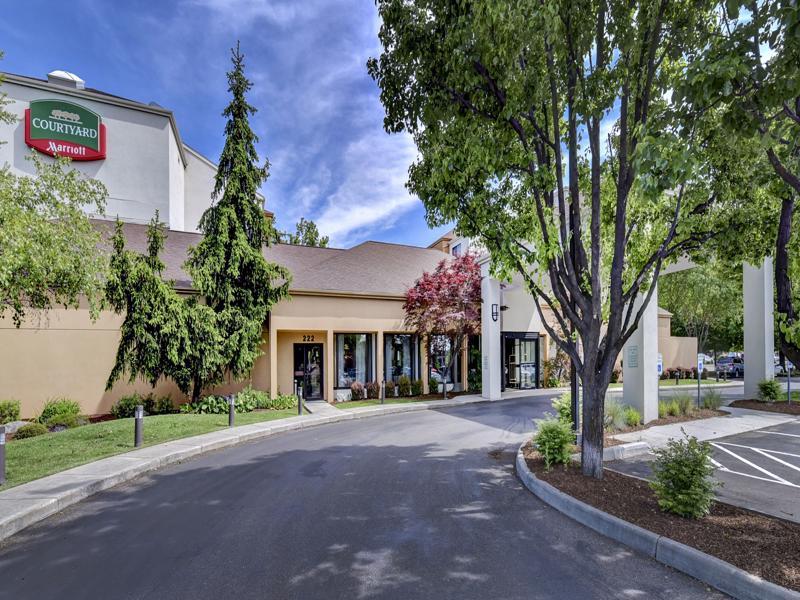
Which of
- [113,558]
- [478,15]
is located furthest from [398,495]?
[478,15]

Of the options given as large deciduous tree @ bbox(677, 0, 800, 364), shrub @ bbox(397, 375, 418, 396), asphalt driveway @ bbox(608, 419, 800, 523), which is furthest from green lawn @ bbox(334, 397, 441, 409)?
large deciduous tree @ bbox(677, 0, 800, 364)

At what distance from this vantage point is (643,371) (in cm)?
1191

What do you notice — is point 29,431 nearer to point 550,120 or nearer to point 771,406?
point 550,120

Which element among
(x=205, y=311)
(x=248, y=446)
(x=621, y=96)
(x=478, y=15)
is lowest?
(x=248, y=446)

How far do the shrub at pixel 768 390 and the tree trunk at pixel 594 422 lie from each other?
13.4 m

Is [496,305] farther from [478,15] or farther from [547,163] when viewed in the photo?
[478,15]

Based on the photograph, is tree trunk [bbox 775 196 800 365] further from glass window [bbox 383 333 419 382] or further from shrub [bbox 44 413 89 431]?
shrub [bbox 44 413 89 431]

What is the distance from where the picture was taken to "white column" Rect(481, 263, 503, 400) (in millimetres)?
18656

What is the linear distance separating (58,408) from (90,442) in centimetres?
596

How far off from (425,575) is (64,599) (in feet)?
10.8

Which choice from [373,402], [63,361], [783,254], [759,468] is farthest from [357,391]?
[783,254]

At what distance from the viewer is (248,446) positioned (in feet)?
33.8

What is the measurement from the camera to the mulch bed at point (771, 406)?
13.8 meters

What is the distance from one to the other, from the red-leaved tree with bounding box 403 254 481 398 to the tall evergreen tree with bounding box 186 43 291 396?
5.92 metres
